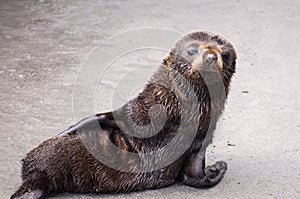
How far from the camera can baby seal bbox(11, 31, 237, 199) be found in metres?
2.88

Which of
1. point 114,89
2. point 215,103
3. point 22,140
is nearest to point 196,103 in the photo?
point 215,103

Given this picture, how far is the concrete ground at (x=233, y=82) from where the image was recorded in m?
3.17

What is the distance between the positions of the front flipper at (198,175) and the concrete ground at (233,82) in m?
A: 0.03

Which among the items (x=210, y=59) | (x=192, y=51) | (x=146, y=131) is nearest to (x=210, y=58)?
(x=210, y=59)

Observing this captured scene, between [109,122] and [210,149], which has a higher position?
[109,122]

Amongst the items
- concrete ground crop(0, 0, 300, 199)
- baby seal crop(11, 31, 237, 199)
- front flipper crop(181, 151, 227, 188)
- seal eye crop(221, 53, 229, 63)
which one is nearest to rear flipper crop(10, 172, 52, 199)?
baby seal crop(11, 31, 237, 199)

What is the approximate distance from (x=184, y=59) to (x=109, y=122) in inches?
16.7

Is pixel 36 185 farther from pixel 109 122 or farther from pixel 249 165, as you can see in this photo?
pixel 249 165

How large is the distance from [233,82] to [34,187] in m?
1.96

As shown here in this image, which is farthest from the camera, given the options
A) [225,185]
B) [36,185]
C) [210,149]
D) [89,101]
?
[89,101]

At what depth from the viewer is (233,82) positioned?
4430 mm

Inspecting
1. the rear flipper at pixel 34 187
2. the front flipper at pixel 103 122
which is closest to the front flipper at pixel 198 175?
the front flipper at pixel 103 122

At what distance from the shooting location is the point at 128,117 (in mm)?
2926

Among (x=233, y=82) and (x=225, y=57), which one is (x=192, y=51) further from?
(x=233, y=82)
